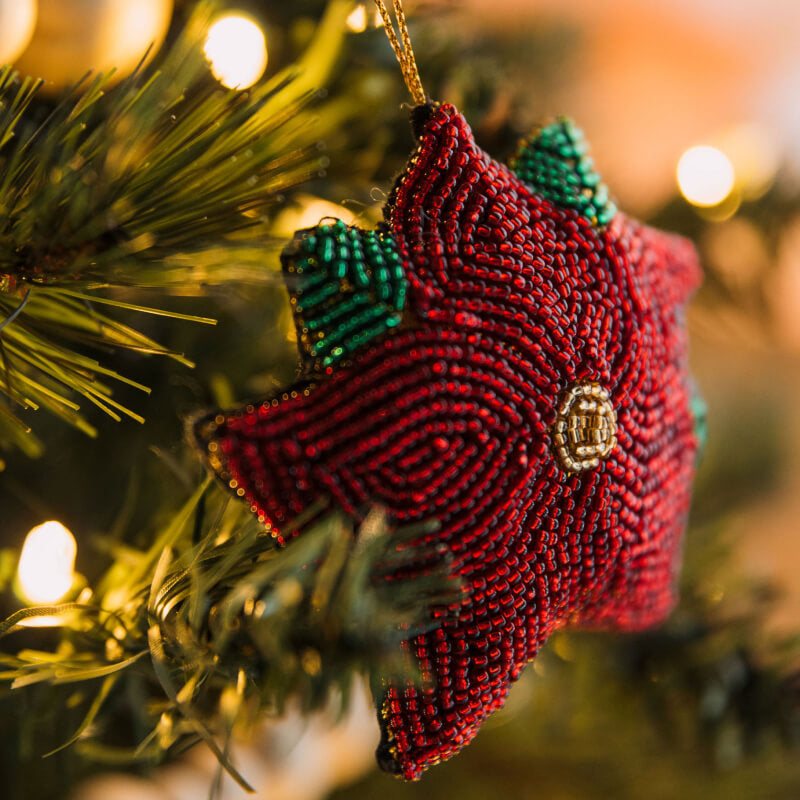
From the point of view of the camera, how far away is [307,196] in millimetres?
451

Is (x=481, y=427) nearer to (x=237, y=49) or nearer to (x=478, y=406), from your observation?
(x=478, y=406)

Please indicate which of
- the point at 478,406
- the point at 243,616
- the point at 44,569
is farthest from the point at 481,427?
Answer: the point at 44,569

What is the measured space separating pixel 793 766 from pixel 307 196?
61 centimetres

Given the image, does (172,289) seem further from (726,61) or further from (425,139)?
(726,61)

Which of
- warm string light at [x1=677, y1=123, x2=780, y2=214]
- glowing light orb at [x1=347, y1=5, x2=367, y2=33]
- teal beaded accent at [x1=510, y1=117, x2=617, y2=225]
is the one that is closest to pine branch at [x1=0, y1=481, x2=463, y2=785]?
teal beaded accent at [x1=510, y1=117, x2=617, y2=225]

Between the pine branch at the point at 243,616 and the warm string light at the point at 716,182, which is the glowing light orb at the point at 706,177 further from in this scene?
the pine branch at the point at 243,616

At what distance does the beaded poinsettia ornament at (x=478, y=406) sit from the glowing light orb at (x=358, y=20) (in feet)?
0.47

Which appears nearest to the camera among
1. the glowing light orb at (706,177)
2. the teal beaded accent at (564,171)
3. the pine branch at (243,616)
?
the pine branch at (243,616)

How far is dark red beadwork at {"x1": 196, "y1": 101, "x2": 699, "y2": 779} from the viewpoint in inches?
11.4

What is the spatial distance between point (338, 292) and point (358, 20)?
0.24 metres

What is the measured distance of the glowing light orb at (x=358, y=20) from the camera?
0.44 metres

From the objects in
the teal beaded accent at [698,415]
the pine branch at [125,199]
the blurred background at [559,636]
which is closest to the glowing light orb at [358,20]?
the blurred background at [559,636]

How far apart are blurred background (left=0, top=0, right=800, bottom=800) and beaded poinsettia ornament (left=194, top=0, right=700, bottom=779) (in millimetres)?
50

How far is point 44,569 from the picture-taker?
0.40 meters
